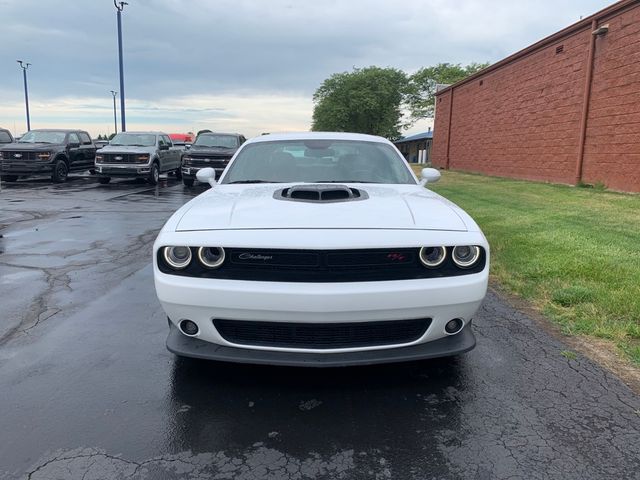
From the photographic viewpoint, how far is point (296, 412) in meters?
2.94

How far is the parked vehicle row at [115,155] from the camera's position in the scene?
1762 centimetres

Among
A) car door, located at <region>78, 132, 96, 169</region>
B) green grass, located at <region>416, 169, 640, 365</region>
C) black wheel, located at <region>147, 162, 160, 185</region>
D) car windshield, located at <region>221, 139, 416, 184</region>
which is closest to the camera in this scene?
green grass, located at <region>416, 169, 640, 365</region>

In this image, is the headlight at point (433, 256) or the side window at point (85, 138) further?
the side window at point (85, 138)

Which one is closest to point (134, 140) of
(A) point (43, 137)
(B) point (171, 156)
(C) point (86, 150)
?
(B) point (171, 156)

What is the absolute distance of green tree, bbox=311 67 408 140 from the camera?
70500 millimetres

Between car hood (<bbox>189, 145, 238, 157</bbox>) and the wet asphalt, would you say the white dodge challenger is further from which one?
car hood (<bbox>189, 145, 238, 157</bbox>)

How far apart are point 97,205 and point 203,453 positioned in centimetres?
1125

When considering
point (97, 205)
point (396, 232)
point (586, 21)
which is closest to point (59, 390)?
point (396, 232)

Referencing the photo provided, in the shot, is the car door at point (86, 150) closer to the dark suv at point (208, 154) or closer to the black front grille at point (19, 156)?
the black front grille at point (19, 156)

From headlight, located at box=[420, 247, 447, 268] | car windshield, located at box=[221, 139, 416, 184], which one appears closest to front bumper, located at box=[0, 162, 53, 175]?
car windshield, located at box=[221, 139, 416, 184]

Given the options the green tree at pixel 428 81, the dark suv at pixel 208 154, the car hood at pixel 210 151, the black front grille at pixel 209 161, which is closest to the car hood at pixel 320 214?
the dark suv at pixel 208 154

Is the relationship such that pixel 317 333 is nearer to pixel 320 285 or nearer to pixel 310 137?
pixel 320 285

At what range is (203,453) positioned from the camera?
257 centimetres

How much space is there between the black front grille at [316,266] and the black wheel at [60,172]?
58.3ft
